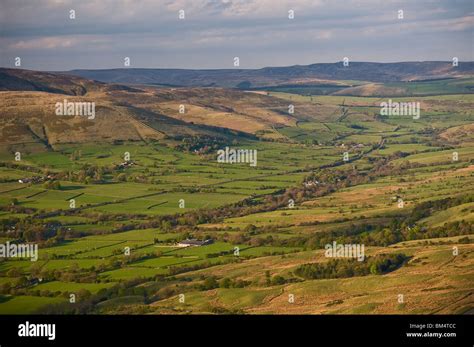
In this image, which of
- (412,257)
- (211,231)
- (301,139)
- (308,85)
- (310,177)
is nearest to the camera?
(412,257)

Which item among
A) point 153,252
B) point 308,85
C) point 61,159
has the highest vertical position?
point 308,85

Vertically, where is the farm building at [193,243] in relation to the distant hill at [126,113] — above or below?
below

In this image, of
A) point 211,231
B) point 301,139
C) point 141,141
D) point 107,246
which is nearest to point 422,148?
point 301,139

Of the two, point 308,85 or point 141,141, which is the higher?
point 308,85

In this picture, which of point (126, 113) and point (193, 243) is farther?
point (126, 113)

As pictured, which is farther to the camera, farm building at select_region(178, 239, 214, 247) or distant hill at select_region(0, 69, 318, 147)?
distant hill at select_region(0, 69, 318, 147)

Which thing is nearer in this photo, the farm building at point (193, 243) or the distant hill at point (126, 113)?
the farm building at point (193, 243)

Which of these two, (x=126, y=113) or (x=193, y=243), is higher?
(x=126, y=113)

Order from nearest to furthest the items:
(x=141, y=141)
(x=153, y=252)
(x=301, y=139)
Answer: (x=153, y=252)
(x=141, y=141)
(x=301, y=139)

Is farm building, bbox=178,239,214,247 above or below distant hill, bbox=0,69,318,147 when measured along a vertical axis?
below
